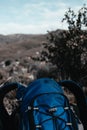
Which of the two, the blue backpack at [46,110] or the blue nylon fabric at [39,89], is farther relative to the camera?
the blue nylon fabric at [39,89]

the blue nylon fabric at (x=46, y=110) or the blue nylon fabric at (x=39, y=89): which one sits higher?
the blue nylon fabric at (x=39, y=89)

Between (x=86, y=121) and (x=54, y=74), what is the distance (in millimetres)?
15407

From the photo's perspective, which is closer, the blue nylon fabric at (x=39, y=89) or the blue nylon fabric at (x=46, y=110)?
the blue nylon fabric at (x=46, y=110)

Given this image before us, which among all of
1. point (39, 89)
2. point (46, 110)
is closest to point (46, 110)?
point (46, 110)

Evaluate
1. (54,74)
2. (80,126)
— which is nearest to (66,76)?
Answer: (54,74)

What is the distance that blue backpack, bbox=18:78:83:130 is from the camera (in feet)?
20.2

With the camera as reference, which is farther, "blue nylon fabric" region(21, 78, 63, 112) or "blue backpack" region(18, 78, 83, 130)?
"blue nylon fabric" region(21, 78, 63, 112)

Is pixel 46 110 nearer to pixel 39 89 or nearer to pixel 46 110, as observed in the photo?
pixel 46 110

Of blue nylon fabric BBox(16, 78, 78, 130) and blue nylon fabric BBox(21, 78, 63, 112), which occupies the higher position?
blue nylon fabric BBox(21, 78, 63, 112)

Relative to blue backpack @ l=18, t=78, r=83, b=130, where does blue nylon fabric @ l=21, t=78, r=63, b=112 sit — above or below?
above

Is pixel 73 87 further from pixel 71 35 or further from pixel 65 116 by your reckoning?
pixel 71 35

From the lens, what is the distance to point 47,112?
6.21m

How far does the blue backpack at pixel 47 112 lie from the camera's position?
6.15 meters

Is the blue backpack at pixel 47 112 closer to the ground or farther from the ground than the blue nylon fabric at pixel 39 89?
closer to the ground
